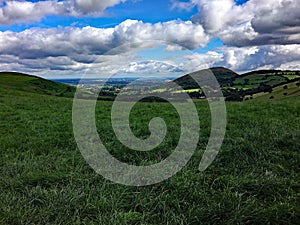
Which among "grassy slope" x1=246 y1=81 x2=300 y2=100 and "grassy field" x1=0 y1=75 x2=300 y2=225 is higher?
"grassy slope" x1=246 y1=81 x2=300 y2=100

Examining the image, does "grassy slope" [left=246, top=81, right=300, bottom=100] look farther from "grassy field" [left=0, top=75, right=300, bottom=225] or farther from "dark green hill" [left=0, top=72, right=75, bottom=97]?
"dark green hill" [left=0, top=72, right=75, bottom=97]

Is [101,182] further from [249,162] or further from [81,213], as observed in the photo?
[249,162]

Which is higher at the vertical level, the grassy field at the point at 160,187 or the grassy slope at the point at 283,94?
the grassy slope at the point at 283,94

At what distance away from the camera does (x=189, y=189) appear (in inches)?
211

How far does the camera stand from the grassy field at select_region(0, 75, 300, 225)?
4.50m

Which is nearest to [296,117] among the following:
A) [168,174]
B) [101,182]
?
[168,174]

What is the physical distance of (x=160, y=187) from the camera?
560 centimetres

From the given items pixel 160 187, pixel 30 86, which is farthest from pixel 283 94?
pixel 30 86

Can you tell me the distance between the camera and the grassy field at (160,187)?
4.50 meters

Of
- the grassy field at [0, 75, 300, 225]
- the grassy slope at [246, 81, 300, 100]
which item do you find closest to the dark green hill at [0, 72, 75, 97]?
the grassy slope at [246, 81, 300, 100]

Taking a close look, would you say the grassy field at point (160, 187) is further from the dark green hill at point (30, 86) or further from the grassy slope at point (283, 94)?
the dark green hill at point (30, 86)

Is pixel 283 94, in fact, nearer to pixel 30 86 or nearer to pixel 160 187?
pixel 160 187

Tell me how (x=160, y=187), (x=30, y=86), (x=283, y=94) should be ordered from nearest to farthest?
(x=160, y=187) → (x=283, y=94) → (x=30, y=86)

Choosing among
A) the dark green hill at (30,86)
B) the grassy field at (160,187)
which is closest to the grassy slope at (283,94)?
the grassy field at (160,187)
